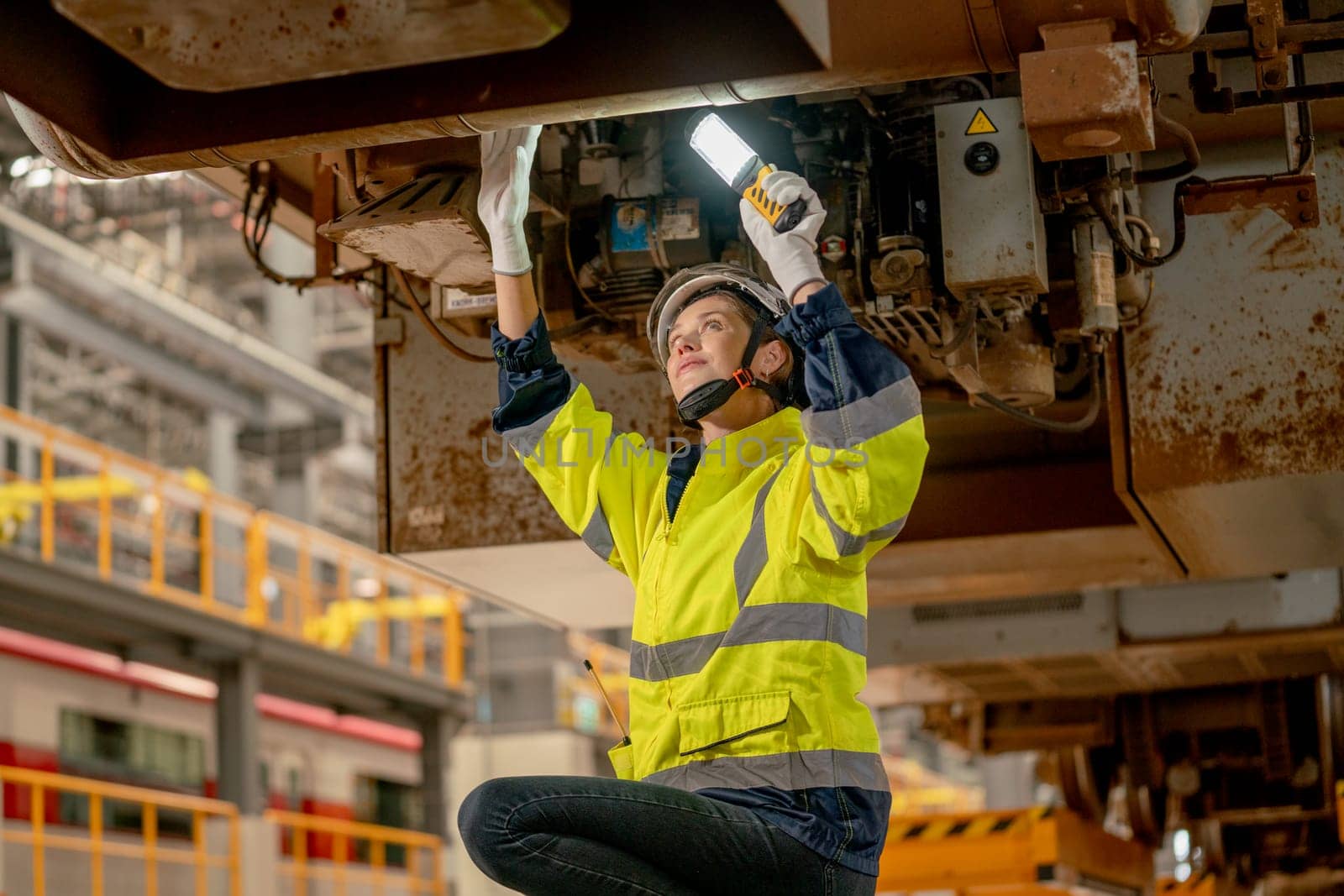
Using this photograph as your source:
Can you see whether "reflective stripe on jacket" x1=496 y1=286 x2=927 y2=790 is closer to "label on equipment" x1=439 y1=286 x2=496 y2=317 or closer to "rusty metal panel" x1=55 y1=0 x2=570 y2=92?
"rusty metal panel" x1=55 y1=0 x2=570 y2=92

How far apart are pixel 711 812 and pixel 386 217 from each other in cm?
191

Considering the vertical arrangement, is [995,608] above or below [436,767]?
below

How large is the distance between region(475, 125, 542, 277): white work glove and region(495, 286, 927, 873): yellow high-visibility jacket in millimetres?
620

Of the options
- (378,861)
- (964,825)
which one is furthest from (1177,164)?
(378,861)

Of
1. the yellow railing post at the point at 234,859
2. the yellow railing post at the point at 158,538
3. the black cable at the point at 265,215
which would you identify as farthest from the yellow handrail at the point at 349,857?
the black cable at the point at 265,215

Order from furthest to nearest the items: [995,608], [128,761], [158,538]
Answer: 1. [128,761]
2. [158,538]
3. [995,608]

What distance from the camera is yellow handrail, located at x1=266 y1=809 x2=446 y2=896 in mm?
14820

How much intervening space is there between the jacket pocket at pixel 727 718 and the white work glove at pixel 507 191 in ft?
3.24

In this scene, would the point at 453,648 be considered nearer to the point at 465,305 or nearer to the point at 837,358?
the point at 465,305

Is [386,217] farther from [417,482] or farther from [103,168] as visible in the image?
[417,482]

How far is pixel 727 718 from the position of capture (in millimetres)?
2771

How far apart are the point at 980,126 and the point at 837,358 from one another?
4.98 ft

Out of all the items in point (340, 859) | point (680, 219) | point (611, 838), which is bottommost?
point (611, 838)

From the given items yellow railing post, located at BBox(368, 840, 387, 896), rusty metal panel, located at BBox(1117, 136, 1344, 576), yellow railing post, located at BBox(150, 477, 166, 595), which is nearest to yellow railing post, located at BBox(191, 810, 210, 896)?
yellow railing post, located at BBox(150, 477, 166, 595)
